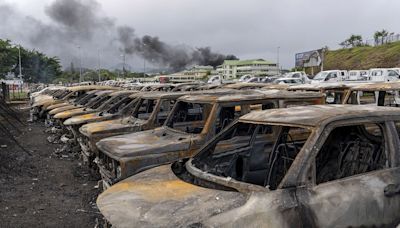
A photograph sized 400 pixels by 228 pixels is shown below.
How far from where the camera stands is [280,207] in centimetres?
311

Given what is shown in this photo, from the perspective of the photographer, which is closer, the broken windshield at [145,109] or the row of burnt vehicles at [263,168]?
the row of burnt vehicles at [263,168]

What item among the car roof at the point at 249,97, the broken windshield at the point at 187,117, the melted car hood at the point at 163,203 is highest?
the car roof at the point at 249,97

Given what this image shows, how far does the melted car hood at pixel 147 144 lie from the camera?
5.58 metres

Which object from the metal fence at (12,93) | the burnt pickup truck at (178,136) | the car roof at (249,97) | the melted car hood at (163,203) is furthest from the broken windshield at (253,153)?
the metal fence at (12,93)

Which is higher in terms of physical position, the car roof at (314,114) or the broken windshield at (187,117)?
the car roof at (314,114)

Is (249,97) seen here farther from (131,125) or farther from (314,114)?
(131,125)

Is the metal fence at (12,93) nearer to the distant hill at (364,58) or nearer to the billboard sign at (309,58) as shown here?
the billboard sign at (309,58)

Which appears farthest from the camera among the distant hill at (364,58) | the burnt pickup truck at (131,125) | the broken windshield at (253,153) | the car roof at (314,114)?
the distant hill at (364,58)

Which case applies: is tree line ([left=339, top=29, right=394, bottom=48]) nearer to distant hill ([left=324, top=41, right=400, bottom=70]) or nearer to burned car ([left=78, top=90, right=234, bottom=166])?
distant hill ([left=324, top=41, right=400, bottom=70])

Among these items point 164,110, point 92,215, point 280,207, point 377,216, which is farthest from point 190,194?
point 164,110

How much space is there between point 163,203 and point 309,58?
197ft

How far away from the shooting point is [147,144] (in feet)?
19.4

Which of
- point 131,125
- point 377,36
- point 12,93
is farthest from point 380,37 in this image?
point 131,125

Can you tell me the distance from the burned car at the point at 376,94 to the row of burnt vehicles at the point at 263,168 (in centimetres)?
136
